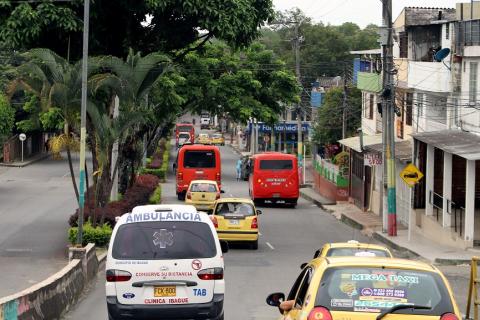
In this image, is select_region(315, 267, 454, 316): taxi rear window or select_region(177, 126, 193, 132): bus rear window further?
select_region(177, 126, 193, 132): bus rear window

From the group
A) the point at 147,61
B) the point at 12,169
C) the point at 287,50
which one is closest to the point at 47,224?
the point at 147,61

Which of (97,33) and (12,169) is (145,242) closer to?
(97,33)

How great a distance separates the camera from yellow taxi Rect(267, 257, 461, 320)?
861cm

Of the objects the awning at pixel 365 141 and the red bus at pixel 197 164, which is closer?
the awning at pixel 365 141

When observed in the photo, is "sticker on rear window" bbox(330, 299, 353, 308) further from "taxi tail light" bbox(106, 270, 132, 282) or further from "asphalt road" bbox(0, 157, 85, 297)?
"asphalt road" bbox(0, 157, 85, 297)

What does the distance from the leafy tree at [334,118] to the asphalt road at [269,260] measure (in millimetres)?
19060

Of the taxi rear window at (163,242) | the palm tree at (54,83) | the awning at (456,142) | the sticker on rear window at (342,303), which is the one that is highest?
the palm tree at (54,83)

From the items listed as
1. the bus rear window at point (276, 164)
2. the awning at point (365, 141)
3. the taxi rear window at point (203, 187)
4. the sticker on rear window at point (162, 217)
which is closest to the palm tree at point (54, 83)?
the sticker on rear window at point (162, 217)

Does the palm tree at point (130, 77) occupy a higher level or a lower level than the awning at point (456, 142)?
higher

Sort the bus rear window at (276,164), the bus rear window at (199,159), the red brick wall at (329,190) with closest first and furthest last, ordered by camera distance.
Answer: the bus rear window at (276,164) < the red brick wall at (329,190) < the bus rear window at (199,159)

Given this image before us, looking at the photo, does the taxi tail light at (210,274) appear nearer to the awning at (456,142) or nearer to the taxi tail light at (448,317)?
the taxi tail light at (448,317)

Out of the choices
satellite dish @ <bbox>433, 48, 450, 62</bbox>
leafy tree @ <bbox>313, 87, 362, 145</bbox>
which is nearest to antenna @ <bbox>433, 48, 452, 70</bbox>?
satellite dish @ <bbox>433, 48, 450, 62</bbox>

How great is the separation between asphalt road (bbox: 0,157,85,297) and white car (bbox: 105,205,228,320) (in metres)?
7.22

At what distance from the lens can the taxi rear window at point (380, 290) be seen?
8.73 m
